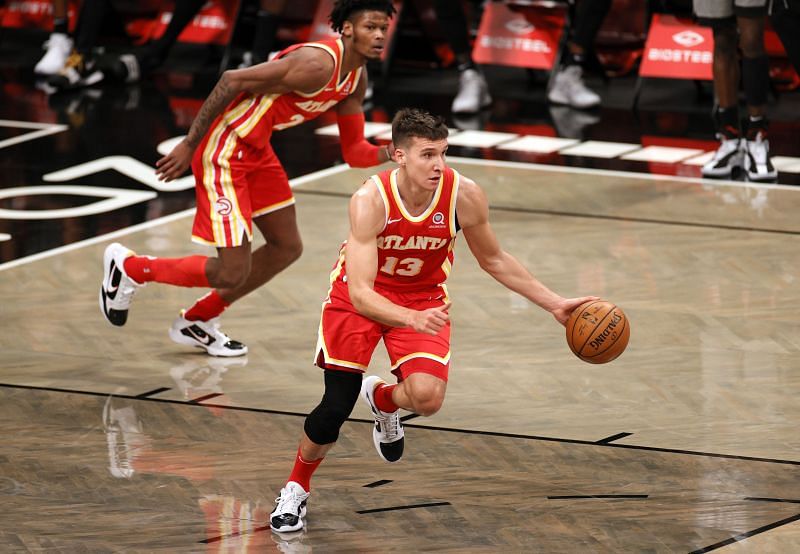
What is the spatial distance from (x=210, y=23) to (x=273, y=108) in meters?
7.39

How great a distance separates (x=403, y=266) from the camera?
530cm

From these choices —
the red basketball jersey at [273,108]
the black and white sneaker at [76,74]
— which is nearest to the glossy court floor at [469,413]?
the red basketball jersey at [273,108]

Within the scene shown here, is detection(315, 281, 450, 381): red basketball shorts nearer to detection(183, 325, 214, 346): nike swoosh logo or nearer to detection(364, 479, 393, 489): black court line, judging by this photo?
detection(364, 479, 393, 489): black court line

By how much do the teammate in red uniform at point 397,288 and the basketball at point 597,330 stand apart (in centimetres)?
5

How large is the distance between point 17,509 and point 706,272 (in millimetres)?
4110

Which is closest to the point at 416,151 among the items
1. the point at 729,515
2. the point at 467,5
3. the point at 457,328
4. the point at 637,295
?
the point at 729,515

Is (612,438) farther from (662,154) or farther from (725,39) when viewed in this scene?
(662,154)

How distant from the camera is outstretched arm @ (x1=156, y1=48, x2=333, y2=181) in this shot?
647 cm

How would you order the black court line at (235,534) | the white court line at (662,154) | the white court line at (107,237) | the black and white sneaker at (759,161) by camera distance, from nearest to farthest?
the black court line at (235,534)
the white court line at (107,237)
the black and white sneaker at (759,161)
the white court line at (662,154)

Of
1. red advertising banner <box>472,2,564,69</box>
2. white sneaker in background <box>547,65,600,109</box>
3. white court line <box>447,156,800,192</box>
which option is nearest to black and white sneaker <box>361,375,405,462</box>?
white court line <box>447,156,800,192</box>

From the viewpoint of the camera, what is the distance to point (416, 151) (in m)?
5.07

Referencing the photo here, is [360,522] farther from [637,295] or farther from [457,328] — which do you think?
[637,295]

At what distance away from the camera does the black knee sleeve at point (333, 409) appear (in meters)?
5.04

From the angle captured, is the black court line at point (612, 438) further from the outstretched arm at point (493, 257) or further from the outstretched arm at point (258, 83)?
the outstretched arm at point (258, 83)
